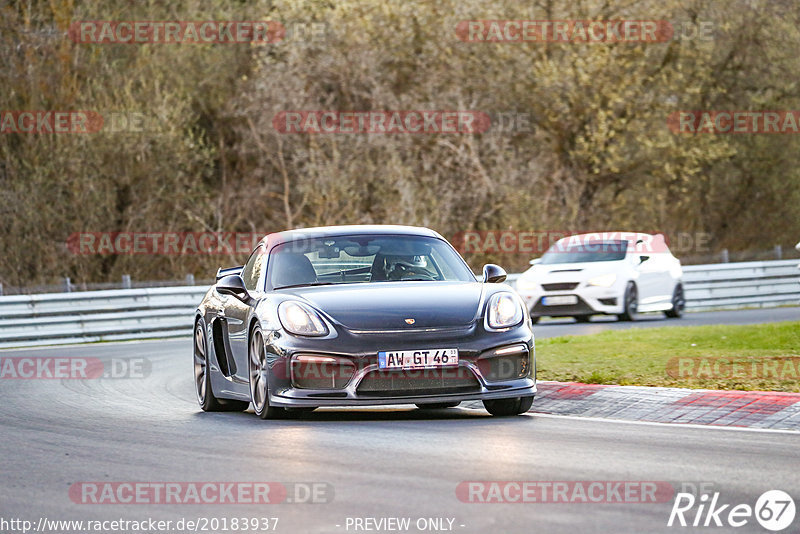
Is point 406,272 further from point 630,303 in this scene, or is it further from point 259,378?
point 630,303

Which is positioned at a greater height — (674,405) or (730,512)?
(730,512)

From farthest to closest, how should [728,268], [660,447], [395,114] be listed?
[395,114] < [728,268] < [660,447]

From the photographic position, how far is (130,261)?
35.4 metres

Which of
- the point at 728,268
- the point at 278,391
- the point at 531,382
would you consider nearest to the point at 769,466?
the point at 531,382

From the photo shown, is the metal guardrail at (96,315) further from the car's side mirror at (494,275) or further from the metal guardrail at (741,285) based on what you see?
the car's side mirror at (494,275)

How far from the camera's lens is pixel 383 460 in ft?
27.5

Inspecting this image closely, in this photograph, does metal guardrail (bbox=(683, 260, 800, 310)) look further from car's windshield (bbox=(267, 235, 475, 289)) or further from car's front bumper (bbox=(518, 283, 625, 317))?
car's windshield (bbox=(267, 235, 475, 289))

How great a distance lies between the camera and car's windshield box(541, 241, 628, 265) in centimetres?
2536

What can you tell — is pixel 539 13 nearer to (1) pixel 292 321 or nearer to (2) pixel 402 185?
(2) pixel 402 185

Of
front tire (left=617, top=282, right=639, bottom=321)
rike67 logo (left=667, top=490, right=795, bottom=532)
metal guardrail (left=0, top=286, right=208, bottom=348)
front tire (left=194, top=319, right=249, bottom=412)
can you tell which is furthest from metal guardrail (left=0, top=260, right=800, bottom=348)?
rike67 logo (left=667, top=490, right=795, bottom=532)

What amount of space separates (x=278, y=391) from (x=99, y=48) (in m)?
27.3

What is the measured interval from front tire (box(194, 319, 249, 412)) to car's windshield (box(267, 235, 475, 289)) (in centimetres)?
128

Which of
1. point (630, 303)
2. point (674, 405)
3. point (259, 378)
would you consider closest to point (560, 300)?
point (630, 303)

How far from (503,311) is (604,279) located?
14295mm
